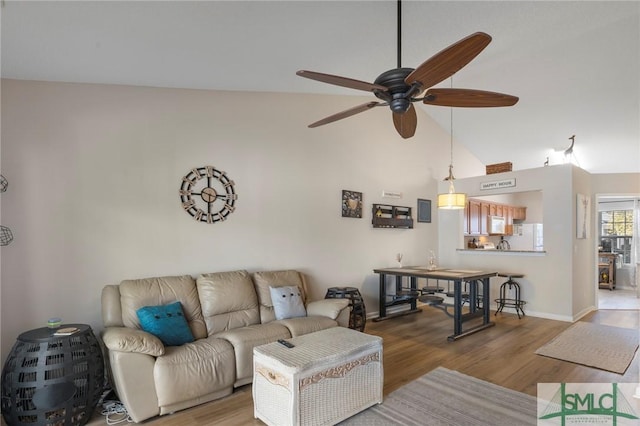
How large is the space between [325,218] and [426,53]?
91.3 inches

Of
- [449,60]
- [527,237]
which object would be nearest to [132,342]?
[449,60]

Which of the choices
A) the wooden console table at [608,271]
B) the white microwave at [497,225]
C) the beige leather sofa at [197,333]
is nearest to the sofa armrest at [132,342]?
the beige leather sofa at [197,333]

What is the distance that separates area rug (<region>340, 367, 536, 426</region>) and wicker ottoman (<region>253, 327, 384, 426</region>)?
0.43 ft

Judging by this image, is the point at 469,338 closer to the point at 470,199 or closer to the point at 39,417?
the point at 470,199

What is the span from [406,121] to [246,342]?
Answer: 218 cm

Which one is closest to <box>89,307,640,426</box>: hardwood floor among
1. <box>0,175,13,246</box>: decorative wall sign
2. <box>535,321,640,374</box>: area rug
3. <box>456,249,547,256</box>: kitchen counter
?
<box>535,321,640,374</box>: area rug

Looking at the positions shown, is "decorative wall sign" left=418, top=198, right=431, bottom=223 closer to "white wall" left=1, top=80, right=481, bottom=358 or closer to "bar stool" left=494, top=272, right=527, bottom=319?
"white wall" left=1, top=80, right=481, bottom=358

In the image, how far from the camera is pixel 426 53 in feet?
12.3

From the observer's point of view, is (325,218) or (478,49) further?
(325,218)

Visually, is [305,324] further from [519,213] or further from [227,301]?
[519,213]

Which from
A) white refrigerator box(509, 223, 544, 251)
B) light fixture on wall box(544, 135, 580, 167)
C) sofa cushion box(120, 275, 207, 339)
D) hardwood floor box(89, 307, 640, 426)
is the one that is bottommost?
hardwood floor box(89, 307, 640, 426)

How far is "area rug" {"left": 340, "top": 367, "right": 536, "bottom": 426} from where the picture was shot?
2396mm

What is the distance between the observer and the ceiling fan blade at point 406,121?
2.60m

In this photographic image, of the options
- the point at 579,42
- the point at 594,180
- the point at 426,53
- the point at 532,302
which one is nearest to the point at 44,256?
the point at 426,53
